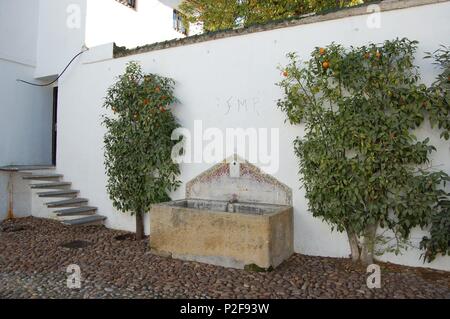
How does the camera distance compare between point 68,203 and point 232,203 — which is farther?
point 68,203

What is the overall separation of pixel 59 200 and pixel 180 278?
378cm

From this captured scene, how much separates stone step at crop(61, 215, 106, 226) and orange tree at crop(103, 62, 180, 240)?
2.41 feet

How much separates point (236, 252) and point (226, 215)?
430 mm

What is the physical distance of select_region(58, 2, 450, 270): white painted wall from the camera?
3924mm

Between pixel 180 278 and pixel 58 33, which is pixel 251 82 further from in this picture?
pixel 58 33

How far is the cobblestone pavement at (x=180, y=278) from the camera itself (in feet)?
10.9

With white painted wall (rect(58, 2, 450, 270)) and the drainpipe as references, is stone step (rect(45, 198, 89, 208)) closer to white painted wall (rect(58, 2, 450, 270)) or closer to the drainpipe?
white painted wall (rect(58, 2, 450, 270))

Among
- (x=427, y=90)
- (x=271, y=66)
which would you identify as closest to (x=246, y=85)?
→ (x=271, y=66)

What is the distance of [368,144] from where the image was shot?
378cm

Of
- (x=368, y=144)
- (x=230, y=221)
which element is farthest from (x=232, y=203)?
(x=368, y=144)

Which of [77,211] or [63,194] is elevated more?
[63,194]

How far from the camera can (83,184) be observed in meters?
6.62

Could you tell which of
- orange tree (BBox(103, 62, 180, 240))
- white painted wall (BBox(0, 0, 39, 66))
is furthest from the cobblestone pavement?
white painted wall (BBox(0, 0, 39, 66))

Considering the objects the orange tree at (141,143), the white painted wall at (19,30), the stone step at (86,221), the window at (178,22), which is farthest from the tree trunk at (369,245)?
the window at (178,22)
